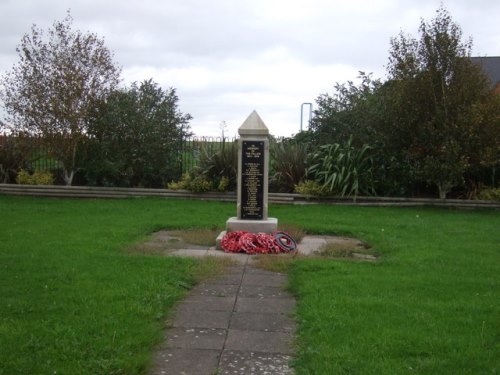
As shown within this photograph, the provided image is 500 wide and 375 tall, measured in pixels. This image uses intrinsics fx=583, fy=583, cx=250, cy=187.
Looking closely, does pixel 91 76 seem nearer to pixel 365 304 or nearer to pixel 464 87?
pixel 464 87

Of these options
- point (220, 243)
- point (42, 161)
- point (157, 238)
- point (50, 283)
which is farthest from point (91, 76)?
point (50, 283)

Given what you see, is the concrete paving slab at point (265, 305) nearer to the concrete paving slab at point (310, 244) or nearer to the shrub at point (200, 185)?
the concrete paving slab at point (310, 244)

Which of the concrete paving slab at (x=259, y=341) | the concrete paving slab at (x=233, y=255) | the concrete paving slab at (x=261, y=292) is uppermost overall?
the concrete paving slab at (x=233, y=255)

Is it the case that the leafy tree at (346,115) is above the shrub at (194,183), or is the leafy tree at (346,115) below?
above

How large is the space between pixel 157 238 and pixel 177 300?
12.5 ft

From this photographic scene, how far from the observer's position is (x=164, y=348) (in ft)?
14.3

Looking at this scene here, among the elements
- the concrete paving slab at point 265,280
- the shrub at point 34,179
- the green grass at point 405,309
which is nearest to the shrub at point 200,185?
the shrub at point 34,179

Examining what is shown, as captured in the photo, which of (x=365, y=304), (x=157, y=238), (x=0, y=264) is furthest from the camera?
(x=157, y=238)

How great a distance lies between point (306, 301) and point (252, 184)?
13.1ft

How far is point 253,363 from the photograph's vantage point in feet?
13.6

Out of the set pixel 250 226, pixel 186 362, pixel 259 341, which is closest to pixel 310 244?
pixel 250 226

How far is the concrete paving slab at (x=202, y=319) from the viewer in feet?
16.2

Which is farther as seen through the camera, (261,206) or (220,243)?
(261,206)

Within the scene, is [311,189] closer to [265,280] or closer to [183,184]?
[183,184]
